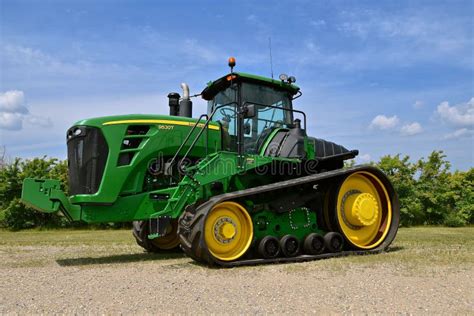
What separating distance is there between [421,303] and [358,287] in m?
0.86

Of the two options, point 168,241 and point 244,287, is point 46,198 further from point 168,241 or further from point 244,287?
point 244,287

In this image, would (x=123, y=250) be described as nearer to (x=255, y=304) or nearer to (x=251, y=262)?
(x=251, y=262)

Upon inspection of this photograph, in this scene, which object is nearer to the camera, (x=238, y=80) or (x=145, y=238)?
(x=238, y=80)

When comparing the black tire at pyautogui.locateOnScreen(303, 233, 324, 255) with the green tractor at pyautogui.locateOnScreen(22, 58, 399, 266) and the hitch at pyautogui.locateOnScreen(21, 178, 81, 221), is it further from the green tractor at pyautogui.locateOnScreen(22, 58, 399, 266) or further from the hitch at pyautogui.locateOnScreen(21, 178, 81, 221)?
the hitch at pyautogui.locateOnScreen(21, 178, 81, 221)

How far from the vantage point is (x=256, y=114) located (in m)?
8.55

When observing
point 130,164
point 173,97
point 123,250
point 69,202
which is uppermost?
point 173,97

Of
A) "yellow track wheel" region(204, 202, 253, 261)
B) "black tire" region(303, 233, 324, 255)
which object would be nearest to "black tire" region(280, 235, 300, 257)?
"black tire" region(303, 233, 324, 255)

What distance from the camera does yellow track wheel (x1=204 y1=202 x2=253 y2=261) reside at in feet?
23.2

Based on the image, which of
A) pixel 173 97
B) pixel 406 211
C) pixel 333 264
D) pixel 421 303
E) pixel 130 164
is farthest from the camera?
pixel 406 211

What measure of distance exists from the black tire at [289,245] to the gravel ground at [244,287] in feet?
1.47

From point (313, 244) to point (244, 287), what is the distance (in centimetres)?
278

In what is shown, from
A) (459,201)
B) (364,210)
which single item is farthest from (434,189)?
(364,210)

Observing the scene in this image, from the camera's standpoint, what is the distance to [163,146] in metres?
7.95

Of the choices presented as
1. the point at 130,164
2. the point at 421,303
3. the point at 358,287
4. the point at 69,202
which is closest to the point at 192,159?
the point at 130,164
